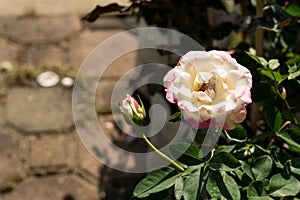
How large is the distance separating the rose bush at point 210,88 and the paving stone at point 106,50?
1.10 metres

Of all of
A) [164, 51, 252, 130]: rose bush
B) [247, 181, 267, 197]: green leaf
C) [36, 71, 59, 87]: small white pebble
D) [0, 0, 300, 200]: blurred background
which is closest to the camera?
[164, 51, 252, 130]: rose bush

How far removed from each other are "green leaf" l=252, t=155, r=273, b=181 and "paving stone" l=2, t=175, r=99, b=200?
2.31 feet

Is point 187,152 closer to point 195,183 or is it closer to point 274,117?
point 195,183

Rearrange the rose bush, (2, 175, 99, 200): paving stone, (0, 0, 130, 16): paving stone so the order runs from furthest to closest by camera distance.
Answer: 1. (0, 0, 130, 16): paving stone
2. (2, 175, 99, 200): paving stone
3. the rose bush

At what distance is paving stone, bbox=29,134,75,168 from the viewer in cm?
160

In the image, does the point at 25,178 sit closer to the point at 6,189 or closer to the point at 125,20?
the point at 6,189

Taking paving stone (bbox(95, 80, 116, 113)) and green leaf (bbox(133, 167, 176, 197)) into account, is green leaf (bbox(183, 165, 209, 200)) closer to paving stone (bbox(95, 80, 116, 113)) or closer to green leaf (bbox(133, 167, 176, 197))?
green leaf (bbox(133, 167, 176, 197))

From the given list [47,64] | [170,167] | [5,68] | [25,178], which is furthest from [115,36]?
[170,167]

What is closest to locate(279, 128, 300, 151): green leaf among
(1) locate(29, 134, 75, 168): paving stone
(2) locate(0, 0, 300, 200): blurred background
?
(2) locate(0, 0, 300, 200): blurred background

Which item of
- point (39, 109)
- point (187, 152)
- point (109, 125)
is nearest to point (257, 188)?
point (187, 152)

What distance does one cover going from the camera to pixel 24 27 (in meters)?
2.04

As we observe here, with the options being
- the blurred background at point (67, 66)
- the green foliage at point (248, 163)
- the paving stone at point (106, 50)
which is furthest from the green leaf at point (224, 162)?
the paving stone at point (106, 50)

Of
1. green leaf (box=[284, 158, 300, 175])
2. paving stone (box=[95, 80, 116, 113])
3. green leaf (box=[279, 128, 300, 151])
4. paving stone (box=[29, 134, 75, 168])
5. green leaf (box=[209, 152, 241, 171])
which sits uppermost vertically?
green leaf (box=[209, 152, 241, 171])

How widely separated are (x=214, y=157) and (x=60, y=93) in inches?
41.3
